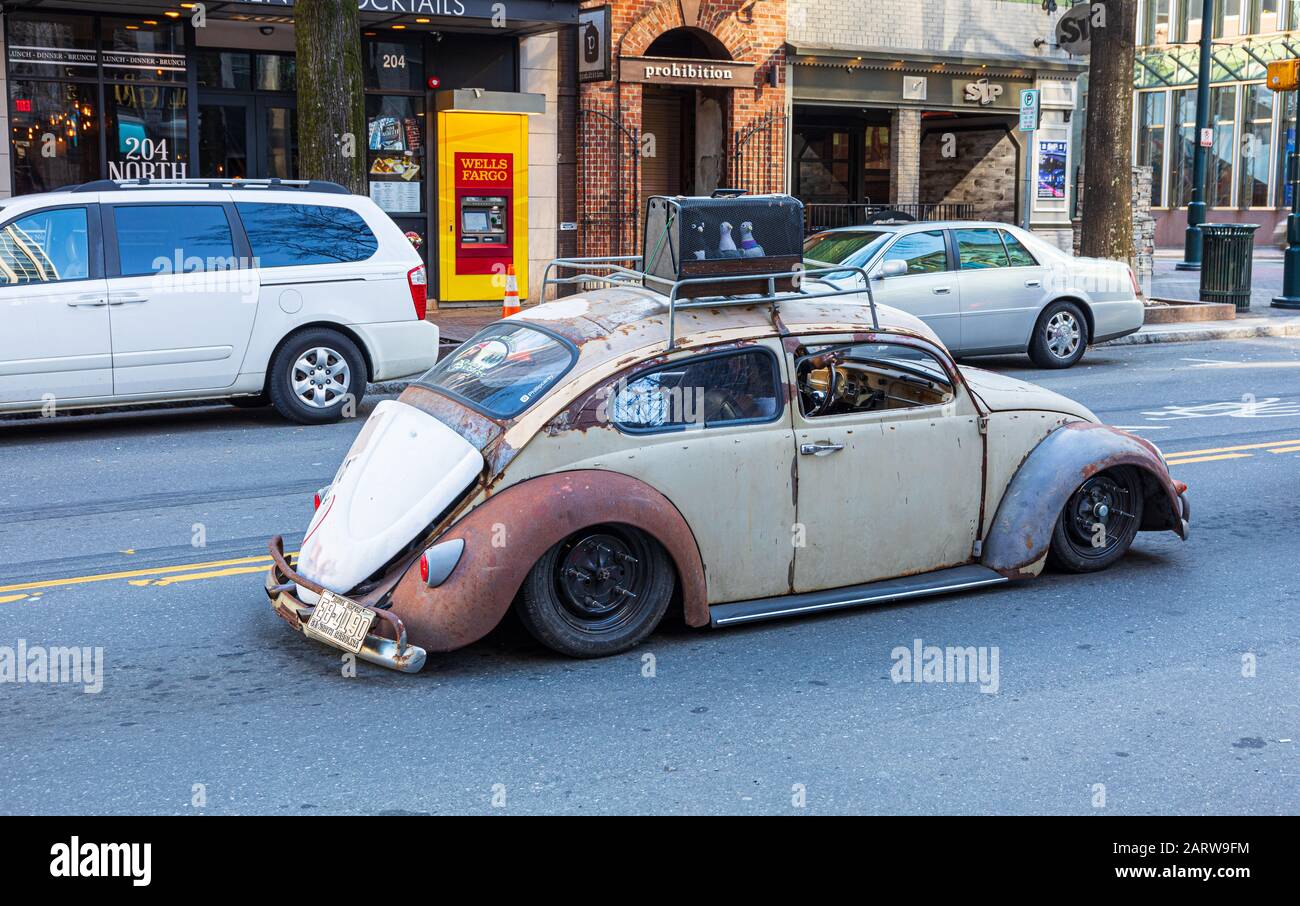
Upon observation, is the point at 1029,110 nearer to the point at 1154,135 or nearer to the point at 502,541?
the point at 502,541

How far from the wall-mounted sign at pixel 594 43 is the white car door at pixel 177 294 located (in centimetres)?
991

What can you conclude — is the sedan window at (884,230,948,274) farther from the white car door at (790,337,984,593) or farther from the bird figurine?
the bird figurine

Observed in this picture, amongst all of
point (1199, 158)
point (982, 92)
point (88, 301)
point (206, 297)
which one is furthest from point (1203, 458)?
point (1199, 158)

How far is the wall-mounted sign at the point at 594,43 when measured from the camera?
20641 mm

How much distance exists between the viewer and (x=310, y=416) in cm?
1220

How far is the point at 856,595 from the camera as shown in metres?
6.57

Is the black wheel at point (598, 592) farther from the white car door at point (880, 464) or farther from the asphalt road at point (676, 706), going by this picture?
the white car door at point (880, 464)

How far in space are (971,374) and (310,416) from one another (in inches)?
257

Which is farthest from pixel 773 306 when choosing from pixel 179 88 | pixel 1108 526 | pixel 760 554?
pixel 179 88

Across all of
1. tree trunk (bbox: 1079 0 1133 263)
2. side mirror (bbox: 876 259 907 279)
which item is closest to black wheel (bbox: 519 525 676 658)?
side mirror (bbox: 876 259 907 279)

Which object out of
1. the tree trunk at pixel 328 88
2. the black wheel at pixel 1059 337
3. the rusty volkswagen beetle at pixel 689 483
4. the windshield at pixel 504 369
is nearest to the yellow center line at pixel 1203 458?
the rusty volkswagen beetle at pixel 689 483

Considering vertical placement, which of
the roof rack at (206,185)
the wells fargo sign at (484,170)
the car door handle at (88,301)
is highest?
the wells fargo sign at (484,170)

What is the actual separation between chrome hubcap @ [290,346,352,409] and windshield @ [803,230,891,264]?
527 cm

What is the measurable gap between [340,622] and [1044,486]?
11.1ft
